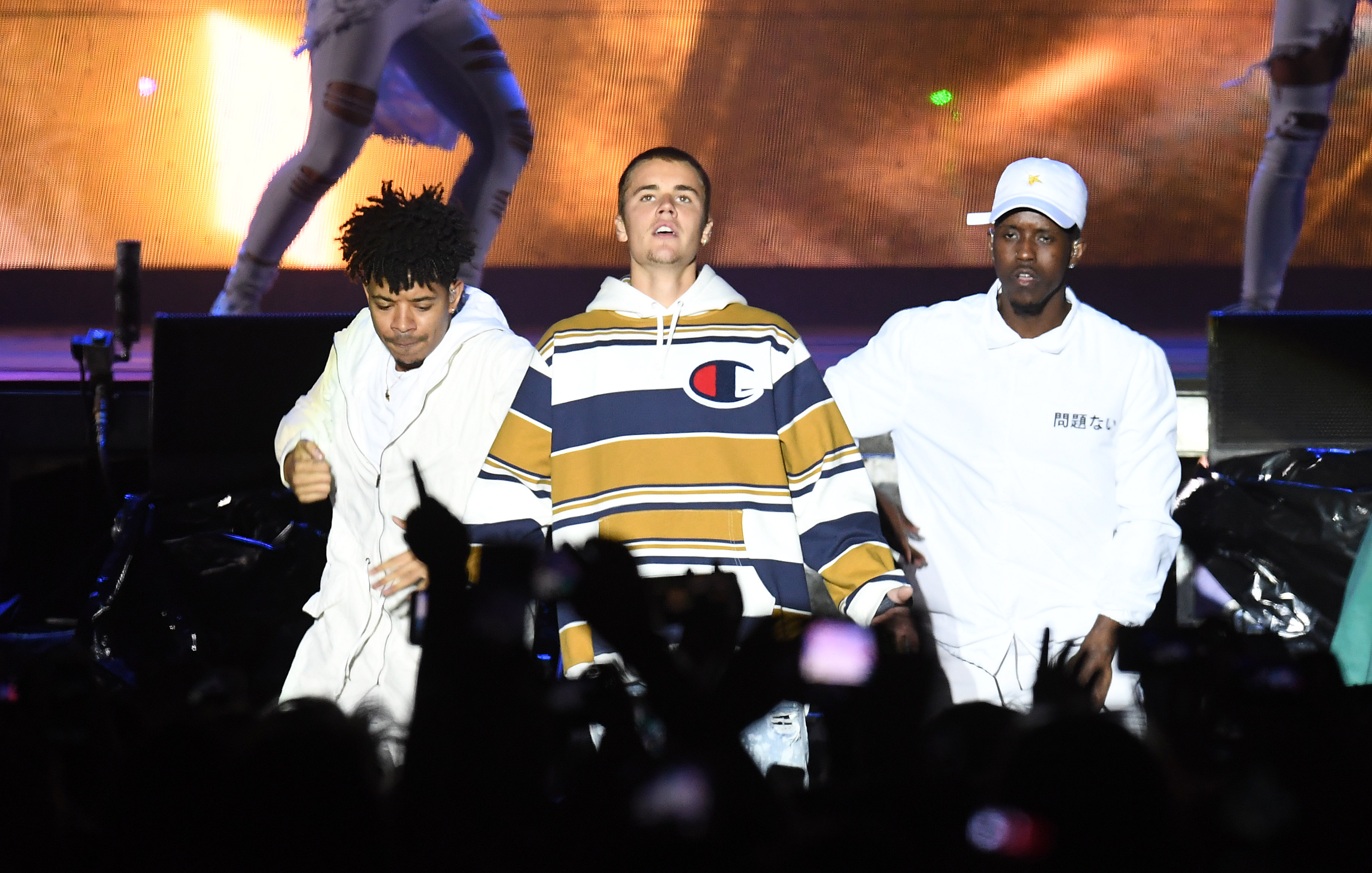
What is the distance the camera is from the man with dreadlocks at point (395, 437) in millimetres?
2535

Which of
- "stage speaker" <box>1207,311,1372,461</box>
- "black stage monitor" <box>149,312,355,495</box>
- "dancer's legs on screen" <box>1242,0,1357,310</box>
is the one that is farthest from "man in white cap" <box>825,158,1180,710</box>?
"dancer's legs on screen" <box>1242,0,1357,310</box>

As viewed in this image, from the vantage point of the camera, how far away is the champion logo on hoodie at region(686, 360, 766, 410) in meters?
2.27

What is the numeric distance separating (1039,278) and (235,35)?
363cm

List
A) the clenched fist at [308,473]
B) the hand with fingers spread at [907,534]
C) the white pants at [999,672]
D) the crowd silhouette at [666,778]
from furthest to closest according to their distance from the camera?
1. the hand with fingers spread at [907,534]
2. the white pants at [999,672]
3. the clenched fist at [308,473]
4. the crowd silhouette at [666,778]

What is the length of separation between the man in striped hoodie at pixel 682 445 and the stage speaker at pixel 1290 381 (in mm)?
1905

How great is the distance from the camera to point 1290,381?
3625mm

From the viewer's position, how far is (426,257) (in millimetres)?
2547

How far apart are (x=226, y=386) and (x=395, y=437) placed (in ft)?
4.88

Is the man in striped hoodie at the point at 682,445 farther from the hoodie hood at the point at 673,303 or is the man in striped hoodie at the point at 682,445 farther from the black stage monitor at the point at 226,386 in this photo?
the black stage monitor at the point at 226,386

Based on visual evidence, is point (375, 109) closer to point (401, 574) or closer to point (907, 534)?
point (401, 574)

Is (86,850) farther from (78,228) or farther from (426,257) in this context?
(78,228)

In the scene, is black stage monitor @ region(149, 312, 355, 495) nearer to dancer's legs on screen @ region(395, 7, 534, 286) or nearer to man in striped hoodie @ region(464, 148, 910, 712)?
dancer's legs on screen @ region(395, 7, 534, 286)

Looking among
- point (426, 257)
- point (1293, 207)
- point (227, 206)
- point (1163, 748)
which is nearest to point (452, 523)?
point (426, 257)

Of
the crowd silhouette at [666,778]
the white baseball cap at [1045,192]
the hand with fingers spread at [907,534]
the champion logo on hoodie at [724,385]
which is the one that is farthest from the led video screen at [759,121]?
the crowd silhouette at [666,778]
